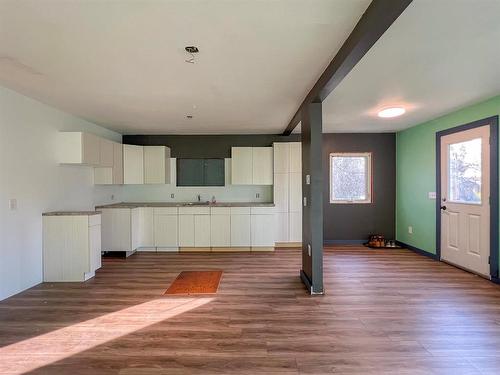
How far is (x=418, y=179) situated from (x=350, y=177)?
4.22ft

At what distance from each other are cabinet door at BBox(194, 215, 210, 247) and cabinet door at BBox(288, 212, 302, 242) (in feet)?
5.32

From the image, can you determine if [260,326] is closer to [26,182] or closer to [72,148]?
[26,182]

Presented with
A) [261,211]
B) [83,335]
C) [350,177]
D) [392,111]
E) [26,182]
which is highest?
[392,111]

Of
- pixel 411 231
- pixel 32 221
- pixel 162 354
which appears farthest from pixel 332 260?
pixel 32 221

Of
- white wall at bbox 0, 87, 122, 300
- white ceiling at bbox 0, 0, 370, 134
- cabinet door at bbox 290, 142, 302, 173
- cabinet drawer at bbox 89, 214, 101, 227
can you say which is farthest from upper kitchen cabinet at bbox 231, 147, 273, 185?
white wall at bbox 0, 87, 122, 300

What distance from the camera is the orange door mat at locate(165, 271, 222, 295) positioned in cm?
359

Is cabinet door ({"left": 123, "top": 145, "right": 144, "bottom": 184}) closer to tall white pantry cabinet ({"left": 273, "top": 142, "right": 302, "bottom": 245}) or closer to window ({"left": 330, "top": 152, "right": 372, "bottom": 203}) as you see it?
tall white pantry cabinet ({"left": 273, "top": 142, "right": 302, "bottom": 245})

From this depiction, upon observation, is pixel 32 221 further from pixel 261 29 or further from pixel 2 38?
pixel 261 29

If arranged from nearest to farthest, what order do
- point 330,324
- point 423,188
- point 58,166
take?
point 330,324 < point 58,166 < point 423,188

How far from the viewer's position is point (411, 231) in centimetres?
578

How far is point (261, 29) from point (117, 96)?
2.28m

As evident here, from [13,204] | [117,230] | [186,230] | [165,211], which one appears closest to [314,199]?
[186,230]

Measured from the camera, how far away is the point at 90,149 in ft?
14.8

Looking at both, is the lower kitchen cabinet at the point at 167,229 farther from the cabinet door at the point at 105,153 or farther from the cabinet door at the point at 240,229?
the cabinet door at the point at 105,153
